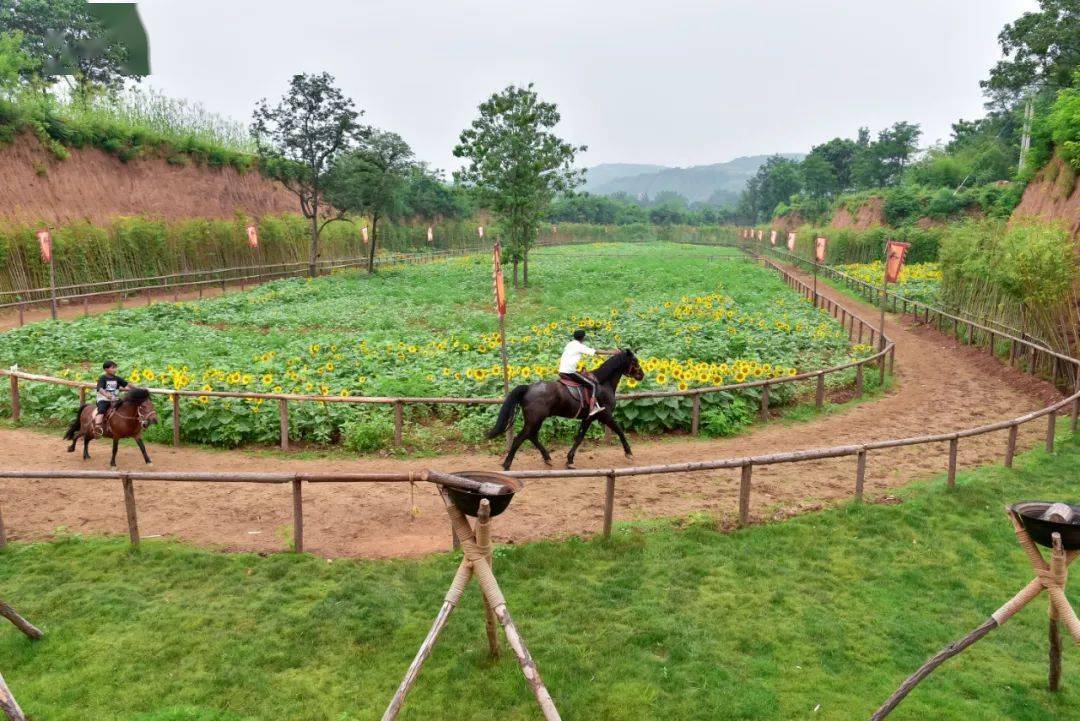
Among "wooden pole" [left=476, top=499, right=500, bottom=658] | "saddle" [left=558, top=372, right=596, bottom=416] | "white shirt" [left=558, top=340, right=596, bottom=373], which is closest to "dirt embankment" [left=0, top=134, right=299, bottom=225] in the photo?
"white shirt" [left=558, top=340, right=596, bottom=373]

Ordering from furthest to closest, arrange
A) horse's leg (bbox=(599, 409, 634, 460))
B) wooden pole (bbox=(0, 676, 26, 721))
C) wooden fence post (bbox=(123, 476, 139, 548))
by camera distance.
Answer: horse's leg (bbox=(599, 409, 634, 460)) < wooden fence post (bbox=(123, 476, 139, 548)) < wooden pole (bbox=(0, 676, 26, 721))

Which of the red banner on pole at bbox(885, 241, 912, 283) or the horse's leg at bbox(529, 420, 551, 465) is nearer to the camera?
the horse's leg at bbox(529, 420, 551, 465)

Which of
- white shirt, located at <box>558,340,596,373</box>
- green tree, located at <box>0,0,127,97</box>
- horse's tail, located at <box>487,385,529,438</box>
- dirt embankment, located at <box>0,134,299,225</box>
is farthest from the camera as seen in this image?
green tree, located at <box>0,0,127,97</box>

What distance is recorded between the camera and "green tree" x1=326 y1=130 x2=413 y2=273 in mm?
37250

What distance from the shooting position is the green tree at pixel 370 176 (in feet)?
122

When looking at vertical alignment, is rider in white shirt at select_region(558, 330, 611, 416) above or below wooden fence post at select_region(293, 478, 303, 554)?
above

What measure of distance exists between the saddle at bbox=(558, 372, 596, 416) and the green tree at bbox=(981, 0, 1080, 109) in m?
39.4

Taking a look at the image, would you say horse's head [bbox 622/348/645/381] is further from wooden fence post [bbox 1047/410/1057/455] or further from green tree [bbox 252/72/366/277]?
green tree [bbox 252/72/366/277]

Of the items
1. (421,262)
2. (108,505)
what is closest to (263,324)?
(108,505)

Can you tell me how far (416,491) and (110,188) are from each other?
3279 cm

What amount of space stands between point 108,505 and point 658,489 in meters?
6.77

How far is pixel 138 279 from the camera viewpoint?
28.3m

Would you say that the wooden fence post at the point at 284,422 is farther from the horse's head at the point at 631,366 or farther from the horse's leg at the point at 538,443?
the horse's head at the point at 631,366

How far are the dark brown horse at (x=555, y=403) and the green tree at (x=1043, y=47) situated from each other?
127ft
